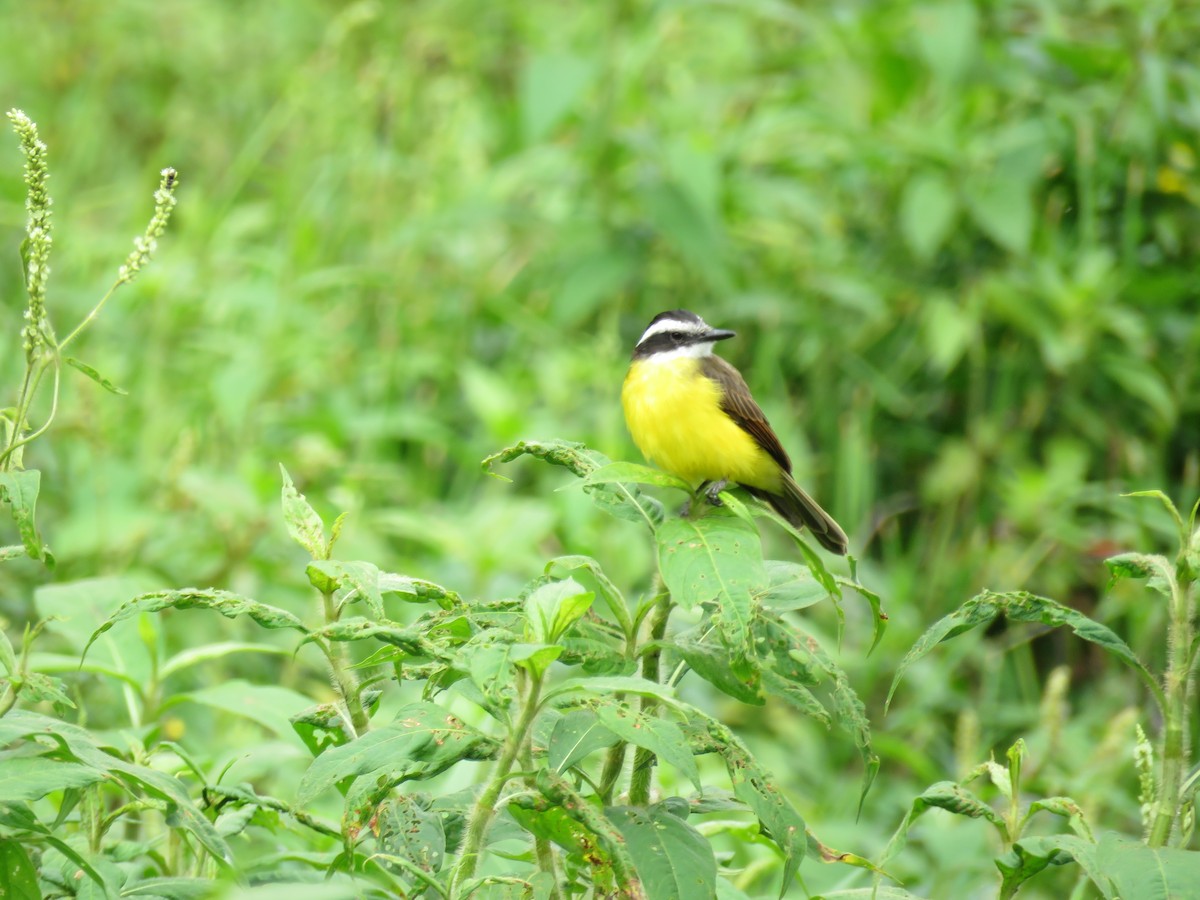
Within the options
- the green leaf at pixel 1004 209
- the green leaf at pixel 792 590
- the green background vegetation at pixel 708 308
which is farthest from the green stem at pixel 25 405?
the green leaf at pixel 1004 209

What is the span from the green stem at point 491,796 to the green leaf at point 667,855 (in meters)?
0.18

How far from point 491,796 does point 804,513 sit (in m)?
2.16

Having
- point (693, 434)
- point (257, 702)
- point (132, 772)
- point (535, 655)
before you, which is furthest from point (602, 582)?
point (693, 434)

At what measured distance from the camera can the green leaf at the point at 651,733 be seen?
62.1 inches

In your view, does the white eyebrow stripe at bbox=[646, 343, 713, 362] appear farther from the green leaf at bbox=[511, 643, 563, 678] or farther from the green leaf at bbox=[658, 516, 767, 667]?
the green leaf at bbox=[511, 643, 563, 678]

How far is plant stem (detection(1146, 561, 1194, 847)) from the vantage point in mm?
1846

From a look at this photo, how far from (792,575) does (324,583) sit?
734mm

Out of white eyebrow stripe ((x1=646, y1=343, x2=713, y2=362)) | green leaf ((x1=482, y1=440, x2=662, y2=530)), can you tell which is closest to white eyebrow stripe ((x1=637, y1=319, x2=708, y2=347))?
white eyebrow stripe ((x1=646, y1=343, x2=713, y2=362))

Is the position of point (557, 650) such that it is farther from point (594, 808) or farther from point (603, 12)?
point (603, 12)

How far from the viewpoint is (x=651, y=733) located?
1.62 metres

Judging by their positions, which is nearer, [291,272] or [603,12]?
[291,272]

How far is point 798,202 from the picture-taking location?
A: 645cm

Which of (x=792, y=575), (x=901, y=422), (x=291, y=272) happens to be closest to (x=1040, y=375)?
(x=901, y=422)

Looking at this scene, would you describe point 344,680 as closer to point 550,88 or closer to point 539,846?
point 539,846
